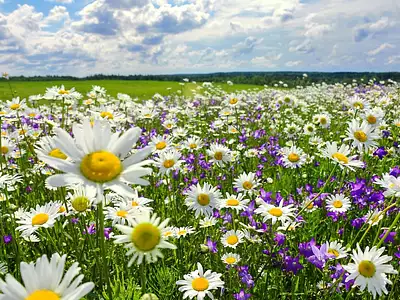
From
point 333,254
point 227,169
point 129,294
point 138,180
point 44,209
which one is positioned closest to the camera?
point 138,180

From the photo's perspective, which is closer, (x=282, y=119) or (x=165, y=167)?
(x=165, y=167)

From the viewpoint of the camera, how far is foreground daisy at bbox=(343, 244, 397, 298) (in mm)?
2152

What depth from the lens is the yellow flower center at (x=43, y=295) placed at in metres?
1.15

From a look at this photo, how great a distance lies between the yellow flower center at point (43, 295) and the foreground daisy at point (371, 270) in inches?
66.6

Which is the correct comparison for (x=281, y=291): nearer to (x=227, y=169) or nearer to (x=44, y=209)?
(x=44, y=209)

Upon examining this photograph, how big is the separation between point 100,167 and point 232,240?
5.73 feet

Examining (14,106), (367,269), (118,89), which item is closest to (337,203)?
(367,269)

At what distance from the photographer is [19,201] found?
475 centimetres

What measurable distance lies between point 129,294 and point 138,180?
3.37 ft

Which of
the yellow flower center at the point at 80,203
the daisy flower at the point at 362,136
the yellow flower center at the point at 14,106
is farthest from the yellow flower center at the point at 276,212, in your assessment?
the yellow flower center at the point at 14,106

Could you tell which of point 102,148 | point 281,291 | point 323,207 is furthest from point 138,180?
point 323,207

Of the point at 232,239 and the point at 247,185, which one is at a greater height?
the point at 247,185

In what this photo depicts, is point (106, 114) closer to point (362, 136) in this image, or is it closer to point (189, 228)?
point (189, 228)

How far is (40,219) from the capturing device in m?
2.72
